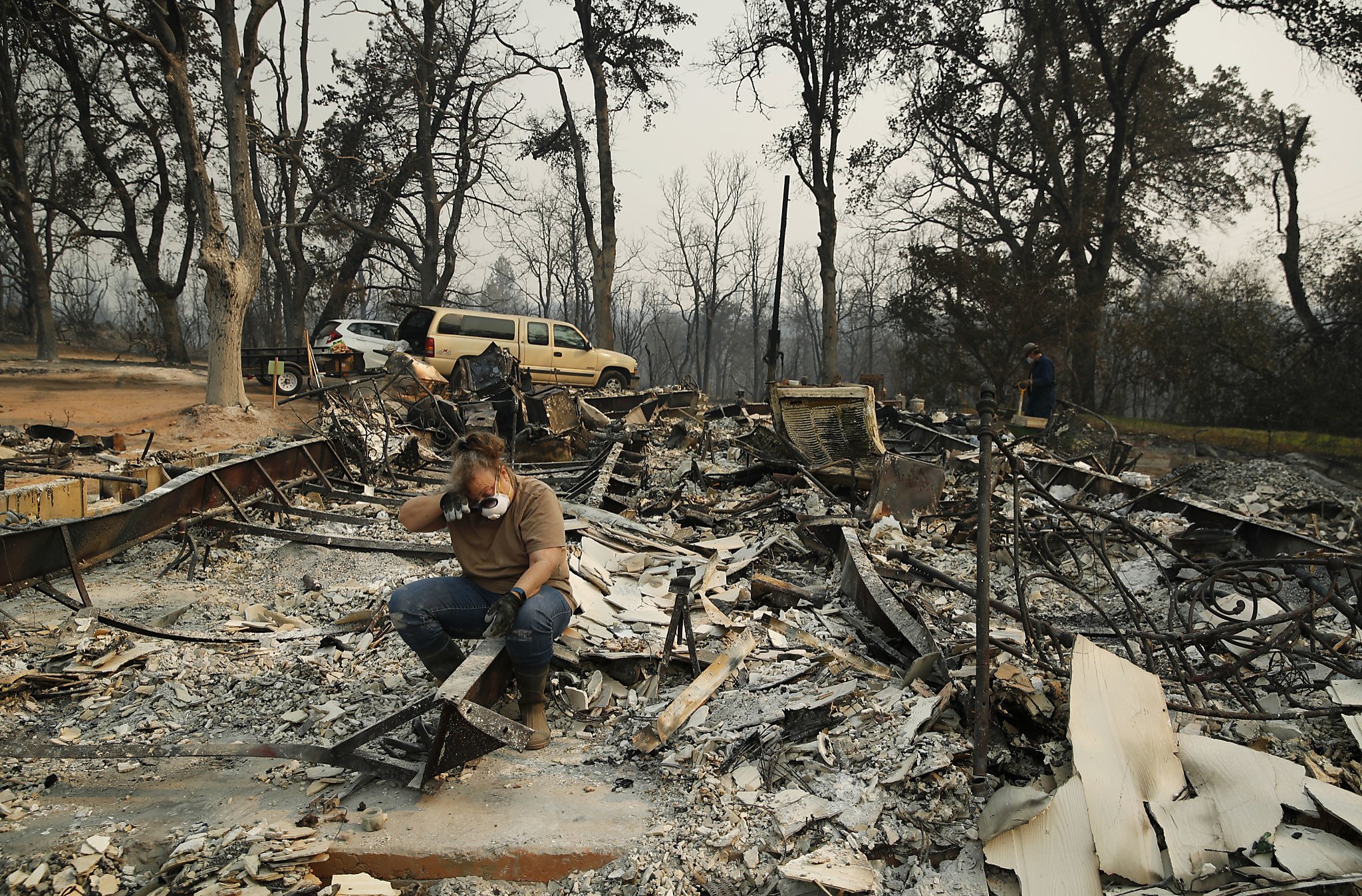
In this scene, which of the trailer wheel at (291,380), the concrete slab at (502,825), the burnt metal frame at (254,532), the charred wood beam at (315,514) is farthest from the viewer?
the trailer wheel at (291,380)

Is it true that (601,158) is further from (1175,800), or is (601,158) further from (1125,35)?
(1175,800)

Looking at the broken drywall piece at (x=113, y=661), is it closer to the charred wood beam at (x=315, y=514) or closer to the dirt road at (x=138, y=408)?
the charred wood beam at (x=315, y=514)

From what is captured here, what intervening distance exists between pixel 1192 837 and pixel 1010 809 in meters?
0.52

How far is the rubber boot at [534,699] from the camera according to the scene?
324cm

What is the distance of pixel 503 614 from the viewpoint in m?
3.16

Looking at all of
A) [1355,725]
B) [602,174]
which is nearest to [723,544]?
[1355,725]

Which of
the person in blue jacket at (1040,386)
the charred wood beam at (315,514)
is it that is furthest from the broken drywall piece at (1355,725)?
the person in blue jacket at (1040,386)

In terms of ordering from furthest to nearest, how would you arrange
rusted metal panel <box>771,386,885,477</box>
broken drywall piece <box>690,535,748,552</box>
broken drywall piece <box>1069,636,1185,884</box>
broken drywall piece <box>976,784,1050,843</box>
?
1. rusted metal panel <box>771,386,885,477</box>
2. broken drywall piece <box>690,535,748,552</box>
3. broken drywall piece <box>976,784,1050,843</box>
4. broken drywall piece <box>1069,636,1185,884</box>

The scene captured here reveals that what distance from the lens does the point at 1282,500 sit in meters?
8.48

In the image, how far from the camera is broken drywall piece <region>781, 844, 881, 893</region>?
226cm

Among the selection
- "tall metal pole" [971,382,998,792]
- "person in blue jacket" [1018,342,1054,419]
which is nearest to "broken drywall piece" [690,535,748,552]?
"tall metal pole" [971,382,998,792]

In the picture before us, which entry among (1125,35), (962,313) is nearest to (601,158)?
(962,313)

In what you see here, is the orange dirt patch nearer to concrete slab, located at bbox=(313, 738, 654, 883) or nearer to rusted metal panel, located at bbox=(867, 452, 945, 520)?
rusted metal panel, located at bbox=(867, 452, 945, 520)

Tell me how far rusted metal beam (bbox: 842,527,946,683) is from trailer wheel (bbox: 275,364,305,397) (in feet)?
40.5
